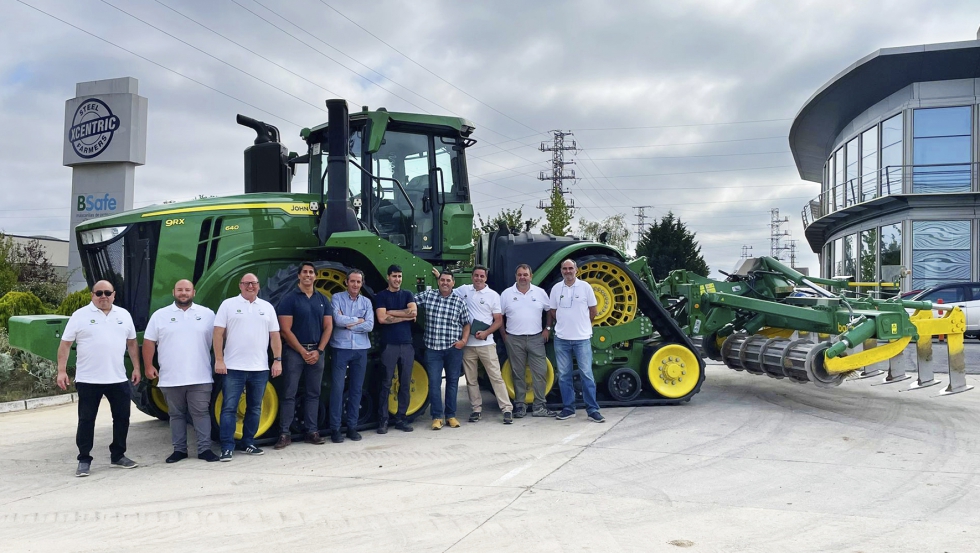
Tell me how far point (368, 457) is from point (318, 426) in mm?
1085

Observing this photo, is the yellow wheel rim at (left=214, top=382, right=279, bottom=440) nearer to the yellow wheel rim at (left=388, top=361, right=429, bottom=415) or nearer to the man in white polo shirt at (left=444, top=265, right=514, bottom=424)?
the yellow wheel rim at (left=388, top=361, right=429, bottom=415)

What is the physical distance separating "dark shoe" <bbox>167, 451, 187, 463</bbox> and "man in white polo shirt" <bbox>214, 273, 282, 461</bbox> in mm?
349

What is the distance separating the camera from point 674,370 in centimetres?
926

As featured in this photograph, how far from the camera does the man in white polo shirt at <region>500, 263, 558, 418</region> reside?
8.42m

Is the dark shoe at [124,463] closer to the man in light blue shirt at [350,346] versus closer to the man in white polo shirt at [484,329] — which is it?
the man in light blue shirt at [350,346]

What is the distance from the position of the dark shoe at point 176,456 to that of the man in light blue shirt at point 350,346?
1.35 m

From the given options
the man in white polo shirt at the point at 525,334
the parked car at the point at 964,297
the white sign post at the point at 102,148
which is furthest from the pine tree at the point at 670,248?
the man in white polo shirt at the point at 525,334

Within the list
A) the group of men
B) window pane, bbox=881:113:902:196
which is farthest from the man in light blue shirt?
window pane, bbox=881:113:902:196

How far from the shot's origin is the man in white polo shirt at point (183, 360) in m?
6.61

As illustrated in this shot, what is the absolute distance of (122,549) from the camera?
446 cm

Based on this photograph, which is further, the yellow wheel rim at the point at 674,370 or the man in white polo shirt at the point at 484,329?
the yellow wheel rim at the point at 674,370

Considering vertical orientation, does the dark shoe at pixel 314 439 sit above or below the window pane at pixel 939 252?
below

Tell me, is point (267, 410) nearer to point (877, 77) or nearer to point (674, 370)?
point (674, 370)

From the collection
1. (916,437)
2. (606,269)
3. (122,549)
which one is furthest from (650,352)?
(122,549)
